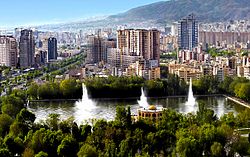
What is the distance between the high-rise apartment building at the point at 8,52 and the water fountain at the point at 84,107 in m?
7.77

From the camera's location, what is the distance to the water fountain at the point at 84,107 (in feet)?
30.7

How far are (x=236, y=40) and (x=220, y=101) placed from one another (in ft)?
59.4

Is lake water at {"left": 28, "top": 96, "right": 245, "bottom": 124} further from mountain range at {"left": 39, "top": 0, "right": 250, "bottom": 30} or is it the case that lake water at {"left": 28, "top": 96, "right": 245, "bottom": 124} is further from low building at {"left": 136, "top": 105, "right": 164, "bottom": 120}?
mountain range at {"left": 39, "top": 0, "right": 250, "bottom": 30}

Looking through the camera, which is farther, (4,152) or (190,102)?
(190,102)

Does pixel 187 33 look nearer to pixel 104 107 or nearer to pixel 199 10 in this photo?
pixel 104 107

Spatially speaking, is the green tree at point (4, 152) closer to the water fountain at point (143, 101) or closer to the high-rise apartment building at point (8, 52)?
the water fountain at point (143, 101)

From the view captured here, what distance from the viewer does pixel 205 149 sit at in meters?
5.92

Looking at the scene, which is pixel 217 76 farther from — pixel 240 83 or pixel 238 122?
pixel 238 122

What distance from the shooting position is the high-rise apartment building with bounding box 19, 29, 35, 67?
61.2 feet

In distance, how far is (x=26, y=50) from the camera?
61.4ft

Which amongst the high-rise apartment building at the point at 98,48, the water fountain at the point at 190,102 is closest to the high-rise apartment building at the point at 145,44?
the high-rise apartment building at the point at 98,48

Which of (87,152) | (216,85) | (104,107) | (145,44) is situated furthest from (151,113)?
(145,44)

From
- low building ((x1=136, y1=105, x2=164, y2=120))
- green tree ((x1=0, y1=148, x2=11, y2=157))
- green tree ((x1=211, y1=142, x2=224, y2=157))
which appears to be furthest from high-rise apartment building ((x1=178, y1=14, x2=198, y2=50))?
green tree ((x1=0, y1=148, x2=11, y2=157))

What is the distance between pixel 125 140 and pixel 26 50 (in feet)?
43.9
